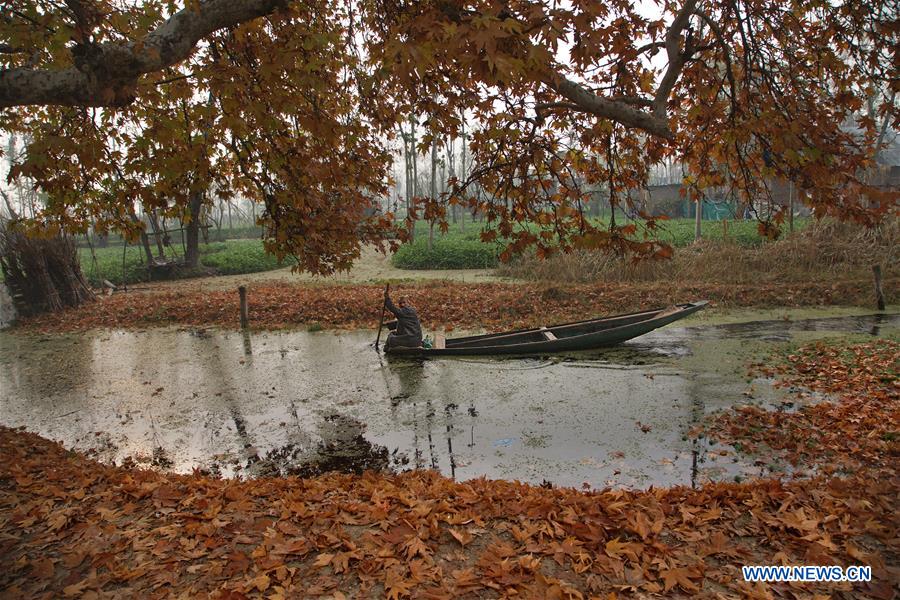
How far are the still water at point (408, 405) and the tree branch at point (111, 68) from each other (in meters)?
4.49

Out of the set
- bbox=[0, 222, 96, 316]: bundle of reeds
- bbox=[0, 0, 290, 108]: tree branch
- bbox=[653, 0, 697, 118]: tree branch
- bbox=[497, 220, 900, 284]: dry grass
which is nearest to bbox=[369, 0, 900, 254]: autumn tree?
bbox=[653, 0, 697, 118]: tree branch

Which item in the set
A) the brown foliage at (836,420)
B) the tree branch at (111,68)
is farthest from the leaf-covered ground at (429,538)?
the tree branch at (111,68)

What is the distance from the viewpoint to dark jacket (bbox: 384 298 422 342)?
11320 mm

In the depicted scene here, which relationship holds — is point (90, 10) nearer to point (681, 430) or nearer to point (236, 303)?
point (681, 430)

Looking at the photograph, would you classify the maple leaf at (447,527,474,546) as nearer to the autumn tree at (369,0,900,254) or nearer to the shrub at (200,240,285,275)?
the autumn tree at (369,0,900,254)

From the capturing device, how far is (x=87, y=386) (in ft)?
35.6

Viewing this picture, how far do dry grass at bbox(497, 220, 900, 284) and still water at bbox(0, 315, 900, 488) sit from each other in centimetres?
435

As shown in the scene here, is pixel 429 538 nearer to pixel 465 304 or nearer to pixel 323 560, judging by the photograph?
pixel 323 560

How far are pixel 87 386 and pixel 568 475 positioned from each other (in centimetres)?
969

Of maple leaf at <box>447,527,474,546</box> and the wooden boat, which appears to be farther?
the wooden boat

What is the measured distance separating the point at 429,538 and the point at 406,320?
7453 millimetres

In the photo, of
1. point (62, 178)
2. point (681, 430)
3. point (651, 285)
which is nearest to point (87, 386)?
point (62, 178)

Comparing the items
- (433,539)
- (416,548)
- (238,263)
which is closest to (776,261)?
(433,539)

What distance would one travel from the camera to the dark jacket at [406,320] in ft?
37.1
